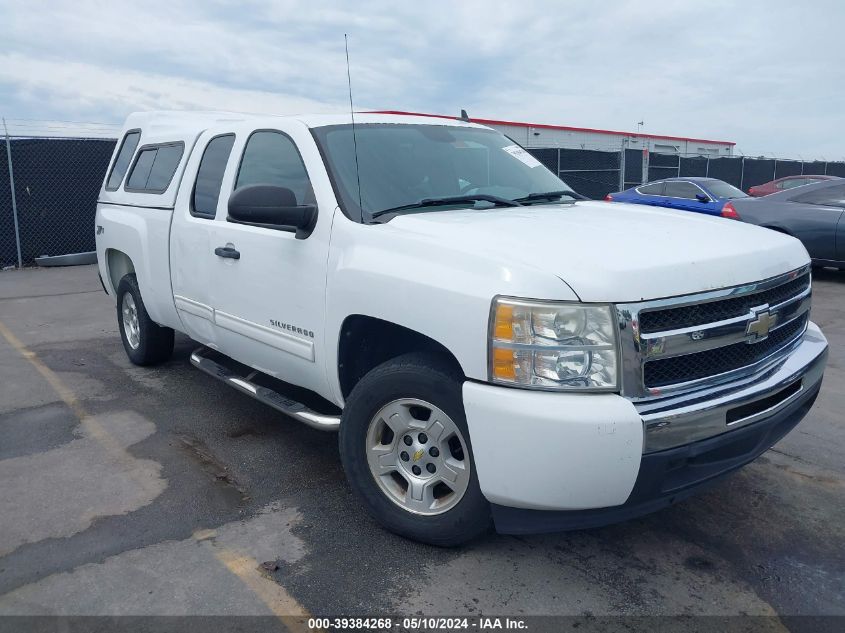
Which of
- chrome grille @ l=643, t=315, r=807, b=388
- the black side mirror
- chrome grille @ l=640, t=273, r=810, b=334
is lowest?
chrome grille @ l=643, t=315, r=807, b=388

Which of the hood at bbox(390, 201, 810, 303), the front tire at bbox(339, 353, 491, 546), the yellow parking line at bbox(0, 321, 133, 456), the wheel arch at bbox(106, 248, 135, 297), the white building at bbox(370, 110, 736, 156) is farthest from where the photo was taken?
the white building at bbox(370, 110, 736, 156)

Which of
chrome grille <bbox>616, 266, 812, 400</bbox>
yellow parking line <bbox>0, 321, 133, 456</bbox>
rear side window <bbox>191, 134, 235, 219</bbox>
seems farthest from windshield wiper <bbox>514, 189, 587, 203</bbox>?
yellow parking line <bbox>0, 321, 133, 456</bbox>

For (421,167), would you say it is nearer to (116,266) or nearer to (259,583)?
(259,583)

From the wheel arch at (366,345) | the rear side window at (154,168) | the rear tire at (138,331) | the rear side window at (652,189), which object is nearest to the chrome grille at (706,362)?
the wheel arch at (366,345)

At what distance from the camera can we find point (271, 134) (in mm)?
4203

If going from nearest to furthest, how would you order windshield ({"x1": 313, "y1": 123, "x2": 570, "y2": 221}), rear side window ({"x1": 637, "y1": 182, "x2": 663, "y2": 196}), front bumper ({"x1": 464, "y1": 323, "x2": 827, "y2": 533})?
front bumper ({"x1": 464, "y1": 323, "x2": 827, "y2": 533})
windshield ({"x1": 313, "y1": 123, "x2": 570, "y2": 221})
rear side window ({"x1": 637, "y1": 182, "x2": 663, "y2": 196})

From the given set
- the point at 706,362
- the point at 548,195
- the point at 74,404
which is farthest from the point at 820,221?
the point at 74,404

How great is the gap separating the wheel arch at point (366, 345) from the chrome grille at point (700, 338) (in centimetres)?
96

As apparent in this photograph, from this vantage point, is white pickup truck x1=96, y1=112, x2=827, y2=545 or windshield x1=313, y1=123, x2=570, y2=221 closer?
white pickup truck x1=96, y1=112, x2=827, y2=545

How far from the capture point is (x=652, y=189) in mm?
13430

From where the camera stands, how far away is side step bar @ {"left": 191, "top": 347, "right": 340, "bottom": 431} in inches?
140

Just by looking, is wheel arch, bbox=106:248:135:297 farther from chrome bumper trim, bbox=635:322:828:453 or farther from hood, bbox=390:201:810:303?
chrome bumper trim, bbox=635:322:828:453

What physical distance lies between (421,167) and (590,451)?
1998mm

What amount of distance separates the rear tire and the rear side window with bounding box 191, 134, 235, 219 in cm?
134
